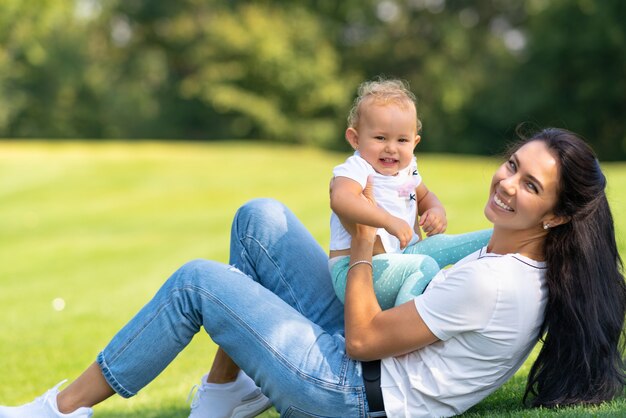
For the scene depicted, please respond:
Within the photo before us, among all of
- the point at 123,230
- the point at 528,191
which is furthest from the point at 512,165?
the point at 123,230

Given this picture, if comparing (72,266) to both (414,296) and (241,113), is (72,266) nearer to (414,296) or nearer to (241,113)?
(414,296)

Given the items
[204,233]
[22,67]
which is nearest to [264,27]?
[22,67]

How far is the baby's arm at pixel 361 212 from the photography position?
3016 mm

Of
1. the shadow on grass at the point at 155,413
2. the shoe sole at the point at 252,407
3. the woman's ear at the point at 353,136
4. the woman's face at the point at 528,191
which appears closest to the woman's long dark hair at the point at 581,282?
the woman's face at the point at 528,191

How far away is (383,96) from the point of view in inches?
132

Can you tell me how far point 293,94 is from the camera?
36.1m

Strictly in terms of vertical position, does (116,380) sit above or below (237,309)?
below

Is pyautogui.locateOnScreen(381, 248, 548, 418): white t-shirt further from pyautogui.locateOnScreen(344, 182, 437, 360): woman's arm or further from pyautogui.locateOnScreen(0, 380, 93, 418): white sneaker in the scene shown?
pyautogui.locateOnScreen(0, 380, 93, 418): white sneaker

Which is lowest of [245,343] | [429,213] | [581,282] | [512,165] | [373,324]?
[245,343]

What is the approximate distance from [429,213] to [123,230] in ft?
35.4

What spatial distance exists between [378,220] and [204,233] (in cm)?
1000

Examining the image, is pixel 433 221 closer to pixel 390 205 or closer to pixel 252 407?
pixel 390 205

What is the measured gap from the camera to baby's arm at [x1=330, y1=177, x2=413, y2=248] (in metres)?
3.02

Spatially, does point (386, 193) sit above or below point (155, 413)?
above
